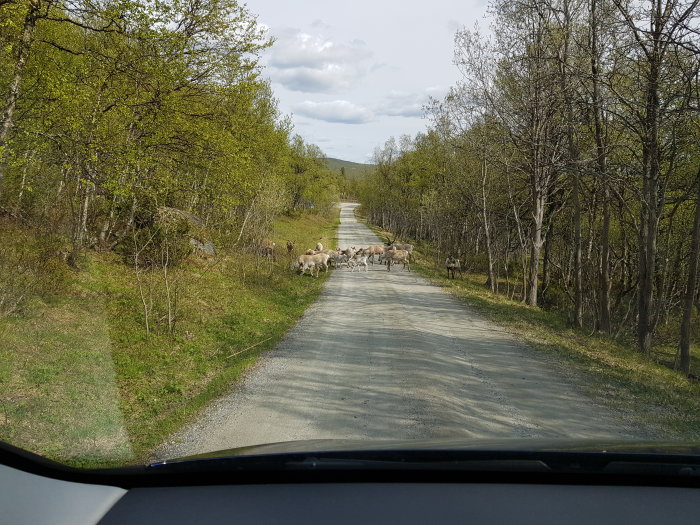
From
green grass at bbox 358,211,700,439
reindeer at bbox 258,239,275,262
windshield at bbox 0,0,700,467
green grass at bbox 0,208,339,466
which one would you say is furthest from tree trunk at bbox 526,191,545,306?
reindeer at bbox 258,239,275,262

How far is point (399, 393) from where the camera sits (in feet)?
24.6

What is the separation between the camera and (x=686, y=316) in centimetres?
1388

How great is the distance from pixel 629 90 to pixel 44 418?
47.3ft

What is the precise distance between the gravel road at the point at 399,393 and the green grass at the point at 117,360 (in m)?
0.59

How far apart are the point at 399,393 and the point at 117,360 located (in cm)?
462

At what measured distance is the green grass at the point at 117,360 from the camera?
5.93 meters

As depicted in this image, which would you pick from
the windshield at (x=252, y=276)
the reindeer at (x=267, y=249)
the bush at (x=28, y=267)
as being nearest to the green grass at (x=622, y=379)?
the windshield at (x=252, y=276)

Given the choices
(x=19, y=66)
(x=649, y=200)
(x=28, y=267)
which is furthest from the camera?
(x=649, y=200)

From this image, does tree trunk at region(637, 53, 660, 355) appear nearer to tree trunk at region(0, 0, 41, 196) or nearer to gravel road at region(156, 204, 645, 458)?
gravel road at region(156, 204, 645, 458)

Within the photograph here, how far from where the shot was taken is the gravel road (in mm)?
6086

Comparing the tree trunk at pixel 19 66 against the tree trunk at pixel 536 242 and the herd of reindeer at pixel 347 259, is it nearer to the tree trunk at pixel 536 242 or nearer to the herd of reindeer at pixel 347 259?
the herd of reindeer at pixel 347 259

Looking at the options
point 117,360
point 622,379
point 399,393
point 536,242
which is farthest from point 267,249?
point 622,379

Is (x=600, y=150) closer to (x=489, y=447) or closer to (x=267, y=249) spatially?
(x=267, y=249)

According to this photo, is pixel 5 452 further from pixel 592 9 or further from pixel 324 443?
pixel 592 9
